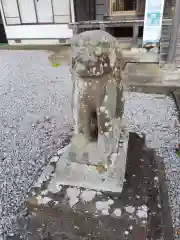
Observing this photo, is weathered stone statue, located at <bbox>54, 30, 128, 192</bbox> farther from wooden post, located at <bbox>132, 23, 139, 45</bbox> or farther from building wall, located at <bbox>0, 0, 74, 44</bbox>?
building wall, located at <bbox>0, 0, 74, 44</bbox>

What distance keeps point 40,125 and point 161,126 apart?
71.1 inches

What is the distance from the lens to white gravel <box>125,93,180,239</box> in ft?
7.58

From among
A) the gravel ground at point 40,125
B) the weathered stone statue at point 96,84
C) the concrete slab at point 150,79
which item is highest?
the weathered stone statue at point 96,84

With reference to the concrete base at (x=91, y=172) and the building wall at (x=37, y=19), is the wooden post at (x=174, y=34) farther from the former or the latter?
the concrete base at (x=91, y=172)

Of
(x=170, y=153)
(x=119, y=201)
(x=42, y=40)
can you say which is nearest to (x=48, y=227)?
(x=119, y=201)

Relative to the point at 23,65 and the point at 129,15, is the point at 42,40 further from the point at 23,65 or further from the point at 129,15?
the point at 129,15

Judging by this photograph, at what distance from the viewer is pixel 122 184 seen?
1.59 m

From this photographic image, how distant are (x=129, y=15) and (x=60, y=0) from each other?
2394mm

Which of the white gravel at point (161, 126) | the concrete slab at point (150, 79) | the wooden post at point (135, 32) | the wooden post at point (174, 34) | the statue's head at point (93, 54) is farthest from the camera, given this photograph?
the wooden post at point (135, 32)

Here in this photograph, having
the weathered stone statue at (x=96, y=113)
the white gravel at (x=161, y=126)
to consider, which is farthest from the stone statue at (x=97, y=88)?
the white gravel at (x=161, y=126)

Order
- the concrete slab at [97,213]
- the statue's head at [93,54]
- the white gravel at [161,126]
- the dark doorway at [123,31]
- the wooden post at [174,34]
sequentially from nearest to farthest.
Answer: the statue's head at [93,54] → the concrete slab at [97,213] → the white gravel at [161,126] → the wooden post at [174,34] → the dark doorway at [123,31]

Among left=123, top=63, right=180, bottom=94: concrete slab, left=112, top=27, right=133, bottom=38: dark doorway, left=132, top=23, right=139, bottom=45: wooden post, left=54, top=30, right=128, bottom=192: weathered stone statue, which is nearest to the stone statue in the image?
left=54, top=30, right=128, bottom=192: weathered stone statue

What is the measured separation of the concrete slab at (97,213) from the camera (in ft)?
4.82

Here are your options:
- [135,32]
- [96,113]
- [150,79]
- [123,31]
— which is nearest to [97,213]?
[96,113]
